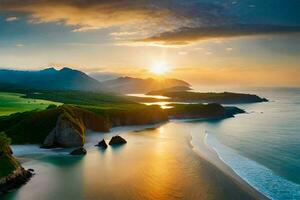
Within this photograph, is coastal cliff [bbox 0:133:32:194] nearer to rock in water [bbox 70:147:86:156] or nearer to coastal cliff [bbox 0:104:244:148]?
rock in water [bbox 70:147:86:156]

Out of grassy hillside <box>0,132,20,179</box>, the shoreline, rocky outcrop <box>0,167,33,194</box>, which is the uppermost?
grassy hillside <box>0,132,20,179</box>

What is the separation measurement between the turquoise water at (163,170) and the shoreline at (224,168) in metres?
0.82

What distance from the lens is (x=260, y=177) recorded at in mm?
58219

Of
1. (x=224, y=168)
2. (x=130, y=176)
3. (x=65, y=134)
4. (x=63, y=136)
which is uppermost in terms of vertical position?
(x=65, y=134)

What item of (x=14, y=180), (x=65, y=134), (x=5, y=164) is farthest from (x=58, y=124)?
(x=14, y=180)

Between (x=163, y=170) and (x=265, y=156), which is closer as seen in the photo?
(x=163, y=170)

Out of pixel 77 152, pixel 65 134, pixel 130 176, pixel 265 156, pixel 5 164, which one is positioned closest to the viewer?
pixel 5 164

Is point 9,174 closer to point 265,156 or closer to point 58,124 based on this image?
point 58,124

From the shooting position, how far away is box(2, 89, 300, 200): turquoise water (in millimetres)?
50469

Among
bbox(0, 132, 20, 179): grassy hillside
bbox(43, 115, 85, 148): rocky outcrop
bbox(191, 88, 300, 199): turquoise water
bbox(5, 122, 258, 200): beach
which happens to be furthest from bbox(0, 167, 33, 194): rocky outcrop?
bbox(191, 88, 300, 199): turquoise water

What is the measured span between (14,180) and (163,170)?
23.0m

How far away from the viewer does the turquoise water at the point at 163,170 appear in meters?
50.5

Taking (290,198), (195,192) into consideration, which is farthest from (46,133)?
(290,198)

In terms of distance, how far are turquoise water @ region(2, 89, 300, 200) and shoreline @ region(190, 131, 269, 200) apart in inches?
32.2
